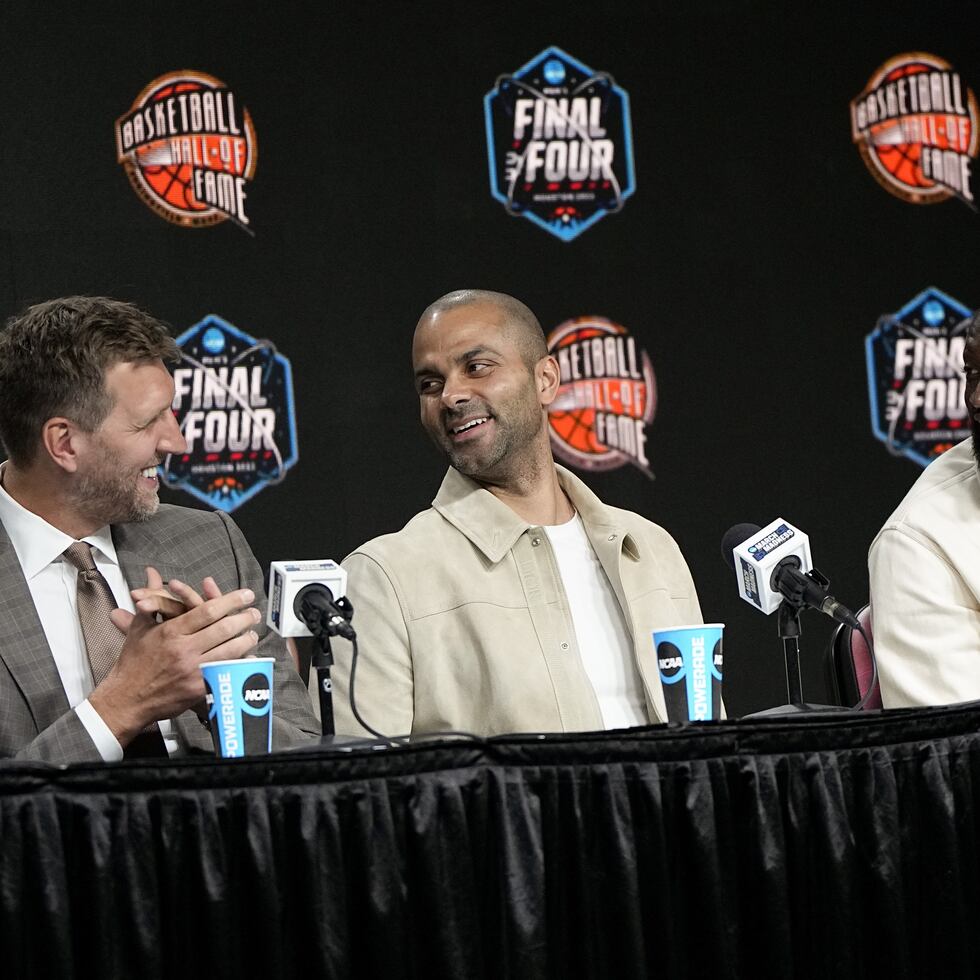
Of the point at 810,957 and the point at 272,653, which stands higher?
the point at 272,653

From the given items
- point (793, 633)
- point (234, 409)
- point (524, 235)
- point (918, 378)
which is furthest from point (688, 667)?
point (918, 378)

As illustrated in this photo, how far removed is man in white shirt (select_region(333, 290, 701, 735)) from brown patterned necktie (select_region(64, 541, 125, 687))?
0.35 meters

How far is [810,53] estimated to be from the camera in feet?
14.0

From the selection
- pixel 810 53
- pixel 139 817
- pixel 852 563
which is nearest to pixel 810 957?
pixel 139 817

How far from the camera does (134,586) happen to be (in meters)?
2.07

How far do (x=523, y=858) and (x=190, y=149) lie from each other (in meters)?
2.96

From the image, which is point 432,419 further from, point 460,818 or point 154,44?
point 154,44

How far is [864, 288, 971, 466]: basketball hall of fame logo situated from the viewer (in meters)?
4.20

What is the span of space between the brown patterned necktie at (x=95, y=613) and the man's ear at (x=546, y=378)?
2.95 ft

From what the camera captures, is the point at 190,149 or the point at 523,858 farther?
the point at 190,149

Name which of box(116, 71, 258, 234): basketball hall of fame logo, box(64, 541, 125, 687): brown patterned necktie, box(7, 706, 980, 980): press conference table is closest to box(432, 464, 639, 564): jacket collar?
box(64, 541, 125, 687): brown patterned necktie

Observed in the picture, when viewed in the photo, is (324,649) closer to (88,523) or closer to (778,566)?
(778,566)

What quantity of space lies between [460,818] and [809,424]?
299 centimetres

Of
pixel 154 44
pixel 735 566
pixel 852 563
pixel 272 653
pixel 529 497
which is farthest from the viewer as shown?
pixel 852 563
